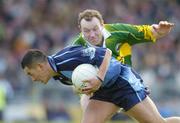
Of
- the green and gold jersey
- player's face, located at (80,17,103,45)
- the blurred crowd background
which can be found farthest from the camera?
the blurred crowd background

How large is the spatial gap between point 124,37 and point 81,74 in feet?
4.35

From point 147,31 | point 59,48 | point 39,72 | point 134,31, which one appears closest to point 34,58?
point 39,72

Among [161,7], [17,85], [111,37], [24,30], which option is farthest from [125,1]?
[111,37]

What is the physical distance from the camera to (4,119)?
55.1 ft

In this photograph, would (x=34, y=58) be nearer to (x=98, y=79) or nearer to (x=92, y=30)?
(x=98, y=79)

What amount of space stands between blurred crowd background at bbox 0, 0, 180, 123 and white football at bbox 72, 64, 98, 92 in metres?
7.01

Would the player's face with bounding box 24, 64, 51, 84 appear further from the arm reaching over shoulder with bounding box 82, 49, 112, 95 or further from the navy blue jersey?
the arm reaching over shoulder with bounding box 82, 49, 112, 95

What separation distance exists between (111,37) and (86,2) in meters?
10.8

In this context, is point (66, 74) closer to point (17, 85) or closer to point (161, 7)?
point (17, 85)

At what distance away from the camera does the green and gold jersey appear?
10.7 meters

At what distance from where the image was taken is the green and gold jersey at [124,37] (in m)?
10.7

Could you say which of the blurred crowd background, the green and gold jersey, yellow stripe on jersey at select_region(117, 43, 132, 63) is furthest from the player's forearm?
the blurred crowd background

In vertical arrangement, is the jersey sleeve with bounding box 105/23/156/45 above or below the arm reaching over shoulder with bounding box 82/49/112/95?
above

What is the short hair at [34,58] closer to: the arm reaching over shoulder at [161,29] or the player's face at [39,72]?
the player's face at [39,72]
